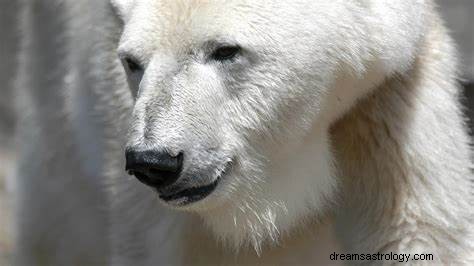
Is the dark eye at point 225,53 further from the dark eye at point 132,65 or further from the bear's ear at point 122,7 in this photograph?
the bear's ear at point 122,7

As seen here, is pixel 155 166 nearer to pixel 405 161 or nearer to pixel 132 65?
pixel 132 65

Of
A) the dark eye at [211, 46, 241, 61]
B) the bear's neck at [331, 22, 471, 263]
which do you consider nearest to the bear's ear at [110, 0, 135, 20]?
the dark eye at [211, 46, 241, 61]

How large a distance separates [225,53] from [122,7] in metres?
0.47

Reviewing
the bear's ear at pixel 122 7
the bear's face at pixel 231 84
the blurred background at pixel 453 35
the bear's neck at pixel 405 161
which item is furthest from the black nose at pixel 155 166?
the blurred background at pixel 453 35

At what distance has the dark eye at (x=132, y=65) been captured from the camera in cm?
376

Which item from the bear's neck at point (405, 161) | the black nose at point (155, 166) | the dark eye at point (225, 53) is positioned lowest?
the bear's neck at point (405, 161)

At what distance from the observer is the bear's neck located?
4.14 metres

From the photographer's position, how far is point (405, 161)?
4.15 meters

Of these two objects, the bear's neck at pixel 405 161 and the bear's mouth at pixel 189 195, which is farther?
the bear's neck at pixel 405 161

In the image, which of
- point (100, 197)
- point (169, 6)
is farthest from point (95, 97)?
point (169, 6)

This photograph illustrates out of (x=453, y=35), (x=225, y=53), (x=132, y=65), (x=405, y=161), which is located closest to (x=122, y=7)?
(x=132, y=65)

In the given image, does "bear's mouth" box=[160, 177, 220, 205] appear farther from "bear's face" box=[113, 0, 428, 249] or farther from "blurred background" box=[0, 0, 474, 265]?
"blurred background" box=[0, 0, 474, 265]

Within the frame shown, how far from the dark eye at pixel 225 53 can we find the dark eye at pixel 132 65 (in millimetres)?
228

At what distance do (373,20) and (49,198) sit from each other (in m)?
2.46
